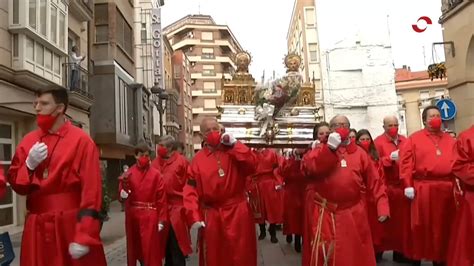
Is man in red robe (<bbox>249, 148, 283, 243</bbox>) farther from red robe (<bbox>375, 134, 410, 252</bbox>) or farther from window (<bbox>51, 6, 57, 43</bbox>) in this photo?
window (<bbox>51, 6, 57, 43</bbox>)

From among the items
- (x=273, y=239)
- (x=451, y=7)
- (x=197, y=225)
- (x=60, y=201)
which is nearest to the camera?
(x=60, y=201)

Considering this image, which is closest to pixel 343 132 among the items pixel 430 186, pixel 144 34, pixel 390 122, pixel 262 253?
pixel 430 186

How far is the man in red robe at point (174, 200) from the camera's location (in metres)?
7.18

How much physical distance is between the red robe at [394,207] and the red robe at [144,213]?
3.11 metres

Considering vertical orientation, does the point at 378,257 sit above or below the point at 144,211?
below

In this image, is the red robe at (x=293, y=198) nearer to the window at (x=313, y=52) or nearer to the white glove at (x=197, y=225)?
the white glove at (x=197, y=225)

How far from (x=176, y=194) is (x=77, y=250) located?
382 centimetres

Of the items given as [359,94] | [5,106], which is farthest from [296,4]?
[5,106]

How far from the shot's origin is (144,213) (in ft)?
22.3

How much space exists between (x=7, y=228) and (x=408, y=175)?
34.7 feet

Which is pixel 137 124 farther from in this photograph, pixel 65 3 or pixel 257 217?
pixel 257 217

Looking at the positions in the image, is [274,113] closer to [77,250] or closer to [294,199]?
[294,199]

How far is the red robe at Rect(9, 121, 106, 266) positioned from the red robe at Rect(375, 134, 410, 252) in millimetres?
4599

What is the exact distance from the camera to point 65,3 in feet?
54.3
